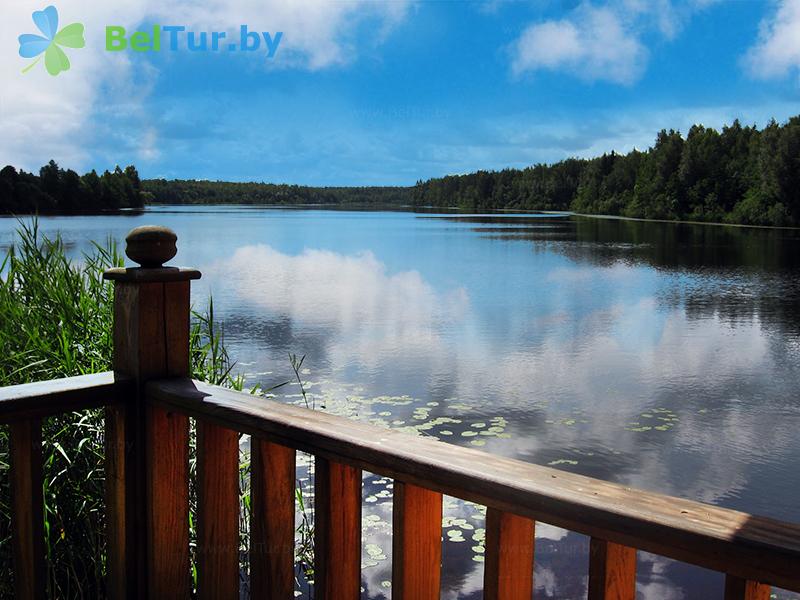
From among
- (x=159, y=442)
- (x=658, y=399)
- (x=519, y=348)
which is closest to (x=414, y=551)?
(x=159, y=442)

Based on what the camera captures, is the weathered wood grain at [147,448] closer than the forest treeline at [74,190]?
Yes

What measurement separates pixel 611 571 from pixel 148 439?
3.70 feet

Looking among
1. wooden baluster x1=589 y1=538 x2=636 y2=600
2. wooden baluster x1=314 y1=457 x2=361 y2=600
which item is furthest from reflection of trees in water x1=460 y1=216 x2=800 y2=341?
wooden baluster x1=589 y1=538 x2=636 y2=600

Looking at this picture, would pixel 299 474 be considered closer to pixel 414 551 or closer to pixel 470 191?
pixel 414 551

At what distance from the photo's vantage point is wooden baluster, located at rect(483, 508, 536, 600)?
4.05ft

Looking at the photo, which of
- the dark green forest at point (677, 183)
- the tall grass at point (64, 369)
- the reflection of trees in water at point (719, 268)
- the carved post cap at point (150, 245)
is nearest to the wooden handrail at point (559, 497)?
the carved post cap at point (150, 245)

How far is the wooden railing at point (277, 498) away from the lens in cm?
108

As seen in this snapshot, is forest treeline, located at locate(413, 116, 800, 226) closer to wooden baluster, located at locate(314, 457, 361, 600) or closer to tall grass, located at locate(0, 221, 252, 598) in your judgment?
tall grass, located at locate(0, 221, 252, 598)

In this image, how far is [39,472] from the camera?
5.85 ft

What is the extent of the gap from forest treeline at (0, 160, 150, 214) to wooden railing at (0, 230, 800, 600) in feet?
159

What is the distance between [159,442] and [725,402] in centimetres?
813

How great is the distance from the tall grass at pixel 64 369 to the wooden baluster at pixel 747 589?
252 centimetres

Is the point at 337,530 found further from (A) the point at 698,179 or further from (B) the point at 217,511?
(A) the point at 698,179

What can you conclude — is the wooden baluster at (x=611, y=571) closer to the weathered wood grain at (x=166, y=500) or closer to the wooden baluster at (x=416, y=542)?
the wooden baluster at (x=416, y=542)
